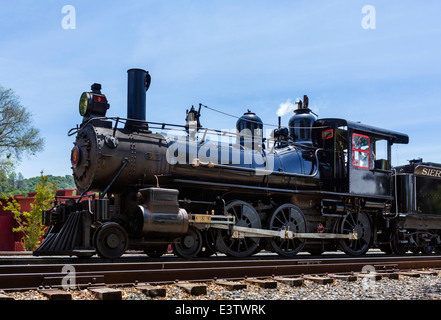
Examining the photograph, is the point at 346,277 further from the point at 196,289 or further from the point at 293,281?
the point at 196,289

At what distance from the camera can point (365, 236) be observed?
12.0 metres

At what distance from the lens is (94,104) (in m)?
9.02

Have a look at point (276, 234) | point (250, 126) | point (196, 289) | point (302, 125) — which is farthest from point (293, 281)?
point (302, 125)

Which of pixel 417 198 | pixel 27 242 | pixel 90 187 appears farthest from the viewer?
pixel 27 242

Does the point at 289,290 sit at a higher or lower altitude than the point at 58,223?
lower

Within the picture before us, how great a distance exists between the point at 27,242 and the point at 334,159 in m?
10.5

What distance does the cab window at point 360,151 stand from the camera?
11570mm

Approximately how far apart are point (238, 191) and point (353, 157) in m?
3.49

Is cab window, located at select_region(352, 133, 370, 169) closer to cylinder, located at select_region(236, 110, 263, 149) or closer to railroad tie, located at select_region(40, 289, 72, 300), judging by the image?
cylinder, located at select_region(236, 110, 263, 149)

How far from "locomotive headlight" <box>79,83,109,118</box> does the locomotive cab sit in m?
5.71

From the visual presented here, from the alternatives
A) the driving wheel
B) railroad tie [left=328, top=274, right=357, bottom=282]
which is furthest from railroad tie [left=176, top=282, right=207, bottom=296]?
the driving wheel
